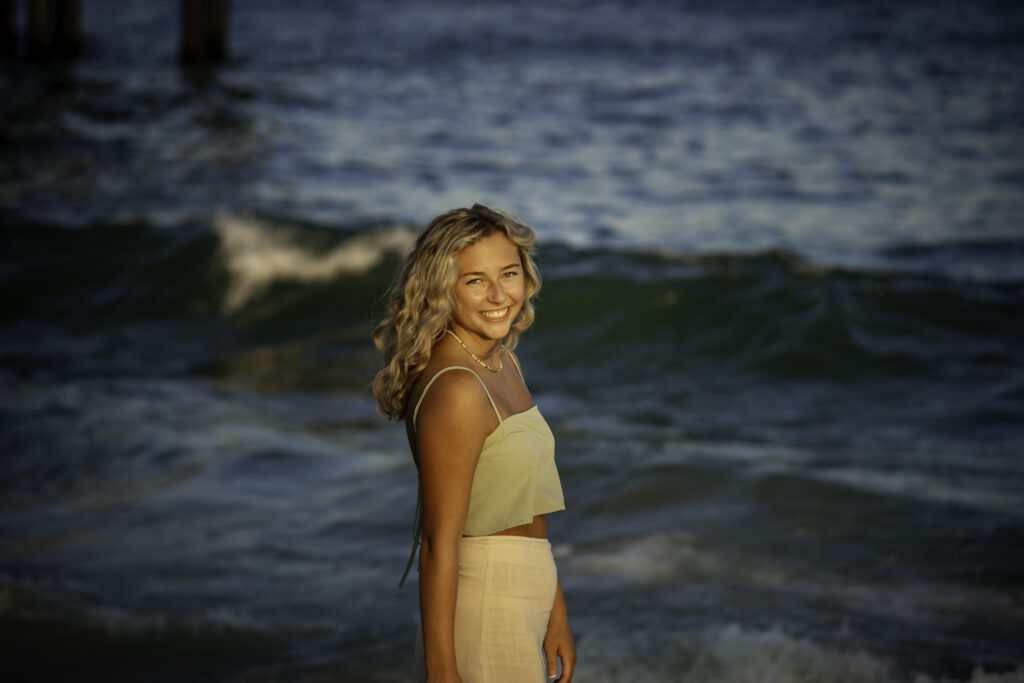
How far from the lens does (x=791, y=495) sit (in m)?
6.48

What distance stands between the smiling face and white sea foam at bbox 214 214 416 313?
1002cm

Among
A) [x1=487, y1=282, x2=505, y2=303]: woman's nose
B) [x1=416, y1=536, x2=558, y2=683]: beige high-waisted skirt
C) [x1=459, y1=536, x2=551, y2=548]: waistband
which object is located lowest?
[x1=416, y1=536, x2=558, y2=683]: beige high-waisted skirt

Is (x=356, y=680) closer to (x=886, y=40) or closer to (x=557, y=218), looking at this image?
(x=557, y=218)

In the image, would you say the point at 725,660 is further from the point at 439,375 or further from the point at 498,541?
the point at 439,375

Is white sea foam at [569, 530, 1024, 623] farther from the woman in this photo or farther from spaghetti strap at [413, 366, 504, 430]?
spaghetti strap at [413, 366, 504, 430]

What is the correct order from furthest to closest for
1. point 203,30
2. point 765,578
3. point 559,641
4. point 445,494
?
point 203,30 → point 765,578 → point 559,641 → point 445,494

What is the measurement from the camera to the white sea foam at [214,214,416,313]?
1296 cm

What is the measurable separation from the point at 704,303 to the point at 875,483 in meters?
4.83

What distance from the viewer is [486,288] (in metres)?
2.71

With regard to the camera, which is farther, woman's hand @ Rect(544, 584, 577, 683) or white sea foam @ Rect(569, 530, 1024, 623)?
white sea foam @ Rect(569, 530, 1024, 623)

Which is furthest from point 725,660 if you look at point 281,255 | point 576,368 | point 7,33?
point 7,33

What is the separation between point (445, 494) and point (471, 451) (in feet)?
0.37

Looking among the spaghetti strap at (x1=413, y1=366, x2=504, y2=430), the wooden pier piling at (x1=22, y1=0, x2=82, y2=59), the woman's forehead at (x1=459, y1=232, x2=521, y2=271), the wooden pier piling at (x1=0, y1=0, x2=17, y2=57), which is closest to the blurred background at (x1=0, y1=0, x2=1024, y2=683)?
the woman's forehead at (x1=459, y1=232, x2=521, y2=271)

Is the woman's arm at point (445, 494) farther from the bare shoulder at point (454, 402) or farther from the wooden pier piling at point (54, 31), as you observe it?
the wooden pier piling at point (54, 31)
